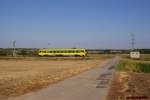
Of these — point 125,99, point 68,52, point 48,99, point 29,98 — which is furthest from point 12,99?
point 68,52

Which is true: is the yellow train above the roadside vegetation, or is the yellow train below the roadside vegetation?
above

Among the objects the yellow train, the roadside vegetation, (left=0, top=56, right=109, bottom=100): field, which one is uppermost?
the yellow train

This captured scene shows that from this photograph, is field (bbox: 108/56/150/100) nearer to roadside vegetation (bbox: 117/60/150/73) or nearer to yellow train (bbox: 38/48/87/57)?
roadside vegetation (bbox: 117/60/150/73)

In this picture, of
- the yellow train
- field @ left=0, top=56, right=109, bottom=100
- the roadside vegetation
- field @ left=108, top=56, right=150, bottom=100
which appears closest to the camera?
field @ left=108, top=56, right=150, bottom=100

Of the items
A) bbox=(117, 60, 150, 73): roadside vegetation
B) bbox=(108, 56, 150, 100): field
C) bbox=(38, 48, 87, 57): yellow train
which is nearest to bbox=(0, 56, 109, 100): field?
bbox=(108, 56, 150, 100): field

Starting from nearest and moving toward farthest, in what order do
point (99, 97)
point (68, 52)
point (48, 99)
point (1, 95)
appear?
point (48, 99), point (99, 97), point (1, 95), point (68, 52)

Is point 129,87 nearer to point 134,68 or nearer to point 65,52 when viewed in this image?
point 134,68

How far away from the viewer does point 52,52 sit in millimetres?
102750

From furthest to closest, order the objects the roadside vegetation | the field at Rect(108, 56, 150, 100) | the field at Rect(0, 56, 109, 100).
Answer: the roadside vegetation, the field at Rect(0, 56, 109, 100), the field at Rect(108, 56, 150, 100)

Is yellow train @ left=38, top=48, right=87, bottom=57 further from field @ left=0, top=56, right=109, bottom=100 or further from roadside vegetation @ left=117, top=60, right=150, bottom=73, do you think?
field @ left=0, top=56, right=109, bottom=100

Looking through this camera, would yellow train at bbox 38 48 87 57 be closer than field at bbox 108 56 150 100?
No

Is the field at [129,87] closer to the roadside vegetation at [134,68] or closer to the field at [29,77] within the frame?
the field at [29,77]

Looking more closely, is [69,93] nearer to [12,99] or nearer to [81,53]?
[12,99]

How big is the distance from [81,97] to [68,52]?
8929 cm
